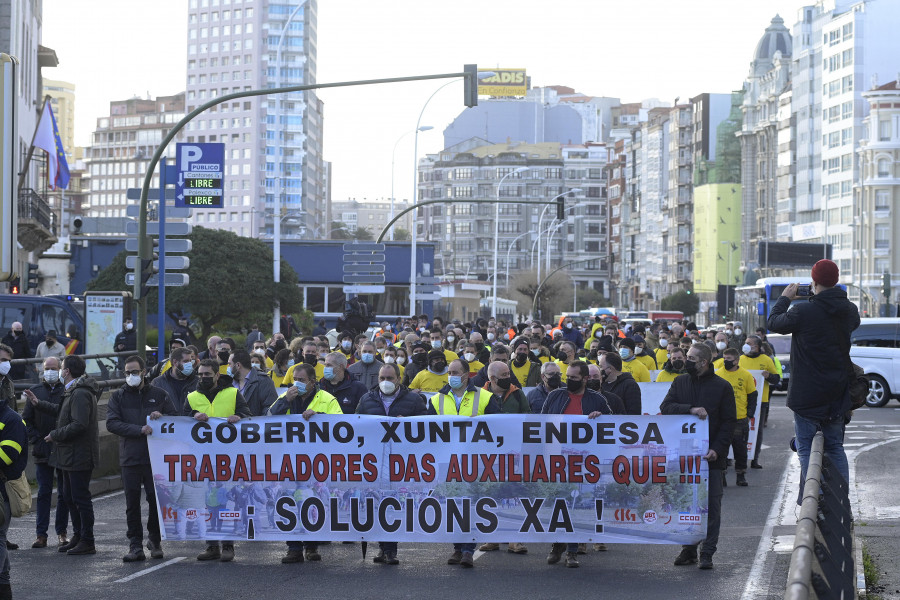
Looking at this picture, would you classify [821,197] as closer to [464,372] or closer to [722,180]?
[722,180]

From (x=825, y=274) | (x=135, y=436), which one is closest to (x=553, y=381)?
(x=825, y=274)

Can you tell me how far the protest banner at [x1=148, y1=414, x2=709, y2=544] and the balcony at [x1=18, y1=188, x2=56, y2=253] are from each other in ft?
109

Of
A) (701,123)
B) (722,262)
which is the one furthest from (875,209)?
(701,123)

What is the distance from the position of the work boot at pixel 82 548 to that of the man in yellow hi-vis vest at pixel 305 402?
1.72 metres

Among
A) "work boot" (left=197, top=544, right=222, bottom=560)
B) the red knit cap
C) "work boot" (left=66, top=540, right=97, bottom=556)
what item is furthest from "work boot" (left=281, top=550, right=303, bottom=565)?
the red knit cap

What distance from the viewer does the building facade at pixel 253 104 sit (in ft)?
607

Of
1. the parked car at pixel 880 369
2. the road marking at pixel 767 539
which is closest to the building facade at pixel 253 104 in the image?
the parked car at pixel 880 369

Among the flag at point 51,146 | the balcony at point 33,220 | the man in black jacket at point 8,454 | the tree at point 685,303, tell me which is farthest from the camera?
Result: the tree at point 685,303

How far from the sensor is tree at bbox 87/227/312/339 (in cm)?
4856

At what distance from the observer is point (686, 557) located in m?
11.6

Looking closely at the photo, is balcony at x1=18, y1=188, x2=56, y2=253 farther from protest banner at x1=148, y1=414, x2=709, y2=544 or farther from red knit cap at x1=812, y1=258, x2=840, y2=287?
red knit cap at x1=812, y1=258, x2=840, y2=287

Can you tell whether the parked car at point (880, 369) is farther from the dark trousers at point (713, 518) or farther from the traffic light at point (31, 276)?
the traffic light at point (31, 276)

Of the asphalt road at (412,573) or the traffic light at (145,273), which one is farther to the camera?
the traffic light at (145,273)

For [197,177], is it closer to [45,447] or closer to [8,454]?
[45,447]
